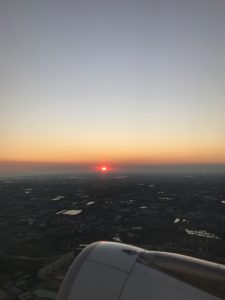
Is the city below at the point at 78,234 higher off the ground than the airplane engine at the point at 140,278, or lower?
lower

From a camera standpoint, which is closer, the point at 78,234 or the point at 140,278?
the point at 140,278

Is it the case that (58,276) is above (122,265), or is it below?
below

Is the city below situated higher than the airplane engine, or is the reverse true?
the airplane engine

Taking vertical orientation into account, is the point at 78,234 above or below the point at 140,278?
below

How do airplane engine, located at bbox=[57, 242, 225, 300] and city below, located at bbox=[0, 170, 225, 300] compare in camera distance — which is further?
city below, located at bbox=[0, 170, 225, 300]

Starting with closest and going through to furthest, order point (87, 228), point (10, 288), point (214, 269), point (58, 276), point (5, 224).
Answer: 1. point (214, 269)
2. point (10, 288)
3. point (58, 276)
4. point (87, 228)
5. point (5, 224)

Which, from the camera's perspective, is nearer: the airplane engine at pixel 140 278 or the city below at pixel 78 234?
the airplane engine at pixel 140 278

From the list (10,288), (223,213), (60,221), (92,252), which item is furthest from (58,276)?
(223,213)

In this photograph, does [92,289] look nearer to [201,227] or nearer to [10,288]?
[10,288]
